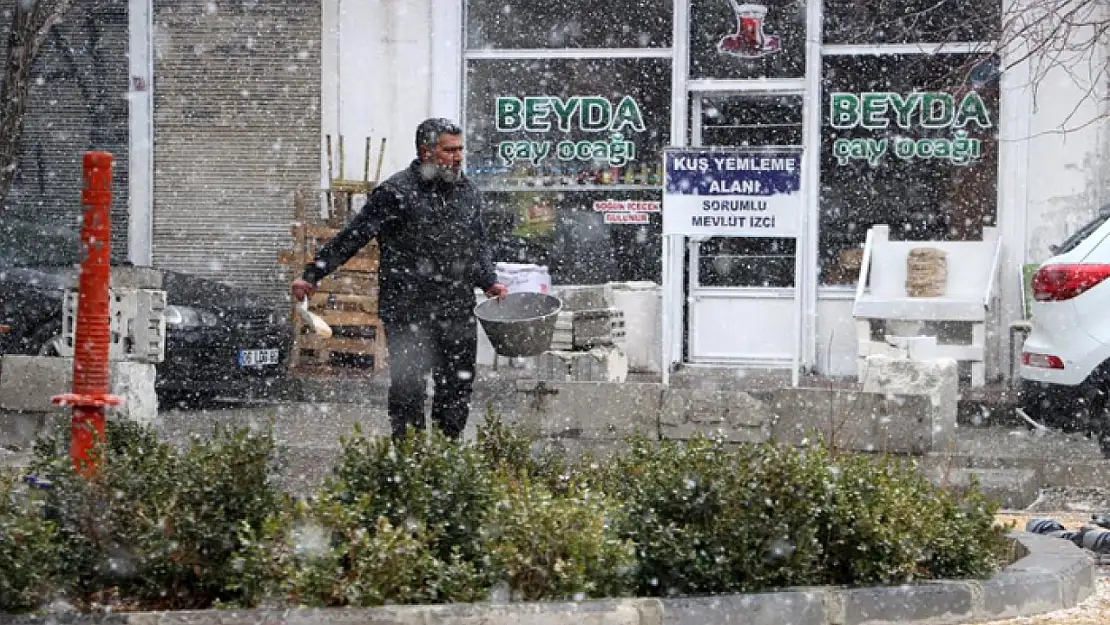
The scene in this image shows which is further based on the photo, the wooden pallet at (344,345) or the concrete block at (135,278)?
the wooden pallet at (344,345)

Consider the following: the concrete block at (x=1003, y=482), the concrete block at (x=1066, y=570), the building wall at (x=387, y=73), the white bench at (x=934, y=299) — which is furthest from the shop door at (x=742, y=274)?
the concrete block at (x=1066, y=570)

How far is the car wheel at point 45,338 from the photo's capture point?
1355cm

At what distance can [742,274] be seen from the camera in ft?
55.2

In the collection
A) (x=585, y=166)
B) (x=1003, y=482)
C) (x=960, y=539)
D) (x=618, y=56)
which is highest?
(x=618, y=56)

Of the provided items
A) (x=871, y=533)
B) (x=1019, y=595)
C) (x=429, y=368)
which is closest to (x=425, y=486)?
(x=871, y=533)

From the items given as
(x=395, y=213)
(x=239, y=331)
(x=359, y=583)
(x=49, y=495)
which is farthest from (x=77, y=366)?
(x=239, y=331)

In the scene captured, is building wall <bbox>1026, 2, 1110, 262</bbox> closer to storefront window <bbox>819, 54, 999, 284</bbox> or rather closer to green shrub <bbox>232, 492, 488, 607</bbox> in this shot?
storefront window <bbox>819, 54, 999, 284</bbox>

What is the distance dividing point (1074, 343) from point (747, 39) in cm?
619

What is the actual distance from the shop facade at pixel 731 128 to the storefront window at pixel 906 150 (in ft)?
0.06

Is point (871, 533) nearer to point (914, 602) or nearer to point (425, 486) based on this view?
point (914, 602)

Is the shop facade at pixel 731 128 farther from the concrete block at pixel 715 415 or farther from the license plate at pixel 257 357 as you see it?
the concrete block at pixel 715 415

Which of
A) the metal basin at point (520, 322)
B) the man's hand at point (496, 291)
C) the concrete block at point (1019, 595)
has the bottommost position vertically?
the concrete block at point (1019, 595)

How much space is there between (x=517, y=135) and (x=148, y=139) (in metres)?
3.53

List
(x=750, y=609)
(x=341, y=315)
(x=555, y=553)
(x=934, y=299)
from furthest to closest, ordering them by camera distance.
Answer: (x=341, y=315)
(x=934, y=299)
(x=750, y=609)
(x=555, y=553)
